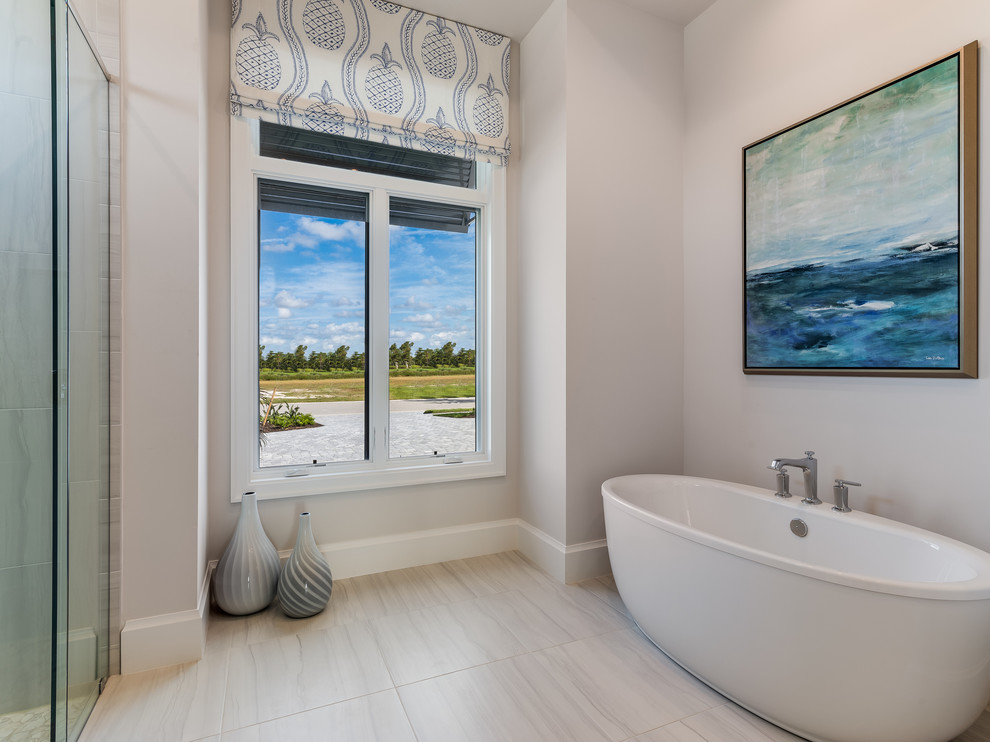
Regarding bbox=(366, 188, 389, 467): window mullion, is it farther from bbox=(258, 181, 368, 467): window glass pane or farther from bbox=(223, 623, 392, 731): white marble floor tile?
bbox=(223, 623, 392, 731): white marble floor tile

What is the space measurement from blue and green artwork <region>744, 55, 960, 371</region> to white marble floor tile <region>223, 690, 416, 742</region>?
1919 mm

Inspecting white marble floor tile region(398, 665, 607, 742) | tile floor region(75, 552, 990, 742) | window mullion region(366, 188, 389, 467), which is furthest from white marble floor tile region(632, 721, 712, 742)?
window mullion region(366, 188, 389, 467)

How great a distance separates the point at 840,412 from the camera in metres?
1.92

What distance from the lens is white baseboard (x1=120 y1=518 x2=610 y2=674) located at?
168 cm

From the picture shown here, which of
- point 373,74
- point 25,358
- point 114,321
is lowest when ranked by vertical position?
point 25,358

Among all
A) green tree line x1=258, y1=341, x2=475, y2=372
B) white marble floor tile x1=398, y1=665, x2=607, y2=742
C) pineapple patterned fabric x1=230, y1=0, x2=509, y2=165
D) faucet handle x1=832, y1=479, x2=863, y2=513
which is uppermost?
pineapple patterned fabric x1=230, y1=0, x2=509, y2=165

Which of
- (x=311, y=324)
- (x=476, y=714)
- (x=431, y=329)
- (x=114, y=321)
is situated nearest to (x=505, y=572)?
(x=476, y=714)

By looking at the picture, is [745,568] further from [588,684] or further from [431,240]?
[431,240]

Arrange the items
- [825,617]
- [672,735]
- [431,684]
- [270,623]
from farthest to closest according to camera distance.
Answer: [270,623]
[431,684]
[672,735]
[825,617]

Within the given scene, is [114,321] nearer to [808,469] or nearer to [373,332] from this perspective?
[373,332]

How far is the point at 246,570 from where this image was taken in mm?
2008

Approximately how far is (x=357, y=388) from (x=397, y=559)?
34.3 inches

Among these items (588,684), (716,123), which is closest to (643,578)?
(588,684)

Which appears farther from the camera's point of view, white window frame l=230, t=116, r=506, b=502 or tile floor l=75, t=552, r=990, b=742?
white window frame l=230, t=116, r=506, b=502
